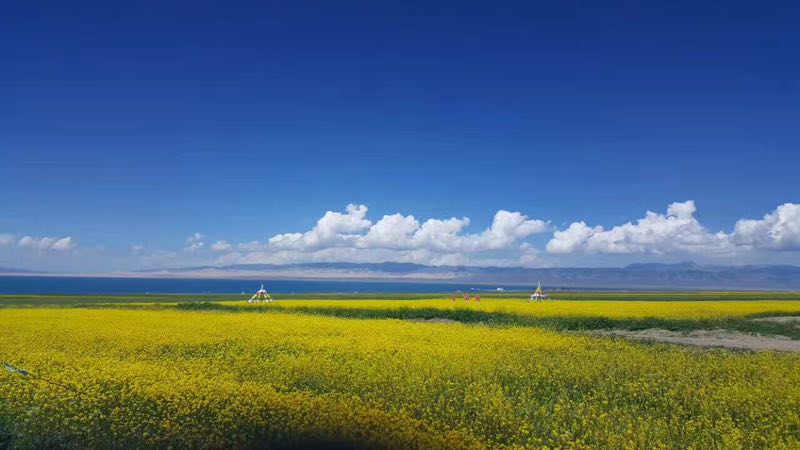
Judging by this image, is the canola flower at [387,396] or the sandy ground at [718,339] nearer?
the canola flower at [387,396]

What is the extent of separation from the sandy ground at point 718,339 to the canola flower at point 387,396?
5735 mm

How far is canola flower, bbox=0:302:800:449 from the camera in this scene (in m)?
8.70

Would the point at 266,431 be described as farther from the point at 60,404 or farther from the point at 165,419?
the point at 60,404

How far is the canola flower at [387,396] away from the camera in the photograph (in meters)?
8.70

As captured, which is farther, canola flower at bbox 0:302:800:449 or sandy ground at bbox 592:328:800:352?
sandy ground at bbox 592:328:800:352

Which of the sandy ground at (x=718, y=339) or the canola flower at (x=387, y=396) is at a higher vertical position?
the canola flower at (x=387, y=396)

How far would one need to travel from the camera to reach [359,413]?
30.8 feet

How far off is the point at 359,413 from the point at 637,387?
6.78m

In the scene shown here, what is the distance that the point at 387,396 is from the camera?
1116 centimetres

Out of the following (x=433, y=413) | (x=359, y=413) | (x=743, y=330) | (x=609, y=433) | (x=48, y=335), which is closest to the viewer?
(x=609, y=433)

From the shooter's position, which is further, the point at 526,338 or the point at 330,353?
the point at 526,338

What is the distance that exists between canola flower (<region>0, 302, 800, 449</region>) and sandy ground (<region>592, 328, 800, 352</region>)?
574 cm

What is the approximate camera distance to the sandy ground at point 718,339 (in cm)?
2295

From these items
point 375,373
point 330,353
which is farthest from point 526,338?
point 375,373
